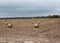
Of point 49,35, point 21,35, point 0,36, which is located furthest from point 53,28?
point 0,36

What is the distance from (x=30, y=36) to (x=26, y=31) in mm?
965

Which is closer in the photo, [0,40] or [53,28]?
[0,40]

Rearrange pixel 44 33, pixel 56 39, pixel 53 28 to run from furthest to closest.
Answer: pixel 53 28, pixel 44 33, pixel 56 39

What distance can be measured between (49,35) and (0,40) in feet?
8.68

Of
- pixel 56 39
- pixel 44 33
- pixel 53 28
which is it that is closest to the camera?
pixel 56 39

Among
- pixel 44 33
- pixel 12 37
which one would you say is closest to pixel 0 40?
pixel 12 37

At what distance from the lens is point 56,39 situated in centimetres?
1130

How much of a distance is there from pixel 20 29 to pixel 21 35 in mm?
1296

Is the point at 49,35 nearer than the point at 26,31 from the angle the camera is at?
Yes

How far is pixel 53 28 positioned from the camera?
12875 mm

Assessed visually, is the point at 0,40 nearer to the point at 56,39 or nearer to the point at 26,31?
the point at 26,31

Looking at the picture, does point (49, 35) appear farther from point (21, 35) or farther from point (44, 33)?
point (21, 35)

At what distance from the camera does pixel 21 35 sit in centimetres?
1212

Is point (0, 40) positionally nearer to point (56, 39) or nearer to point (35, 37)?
point (35, 37)
